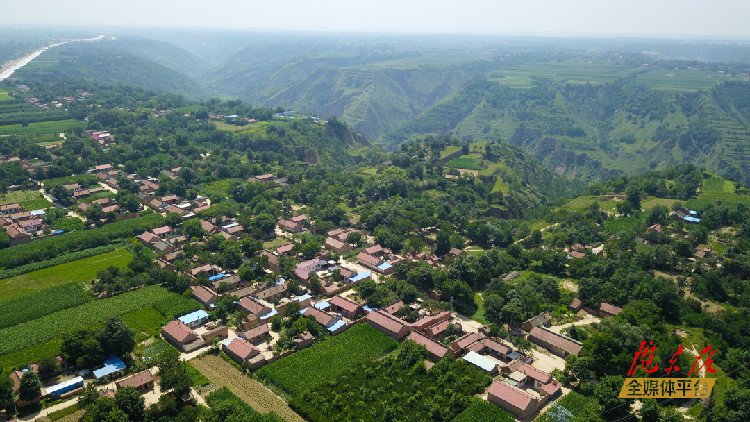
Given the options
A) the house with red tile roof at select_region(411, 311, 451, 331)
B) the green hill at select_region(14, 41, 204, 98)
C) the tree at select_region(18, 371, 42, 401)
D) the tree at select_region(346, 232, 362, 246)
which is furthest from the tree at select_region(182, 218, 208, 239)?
the green hill at select_region(14, 41, 204, 98)

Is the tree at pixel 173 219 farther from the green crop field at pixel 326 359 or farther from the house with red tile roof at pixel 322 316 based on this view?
the green crop field at pixel 326 359

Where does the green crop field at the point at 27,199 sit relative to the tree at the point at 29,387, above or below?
below

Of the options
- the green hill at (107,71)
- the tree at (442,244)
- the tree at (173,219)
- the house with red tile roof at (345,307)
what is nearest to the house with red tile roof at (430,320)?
the house with red tile roof at (345,307)

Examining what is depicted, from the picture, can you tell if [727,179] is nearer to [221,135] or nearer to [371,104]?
[221,135]

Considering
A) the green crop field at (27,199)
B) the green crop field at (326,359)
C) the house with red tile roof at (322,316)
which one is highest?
the house with red tile roof at (322,316)

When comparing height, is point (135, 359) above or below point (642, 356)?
below

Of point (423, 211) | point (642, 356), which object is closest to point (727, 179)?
point (423, 211)

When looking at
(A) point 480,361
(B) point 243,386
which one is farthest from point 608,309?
(B) point 243,386
